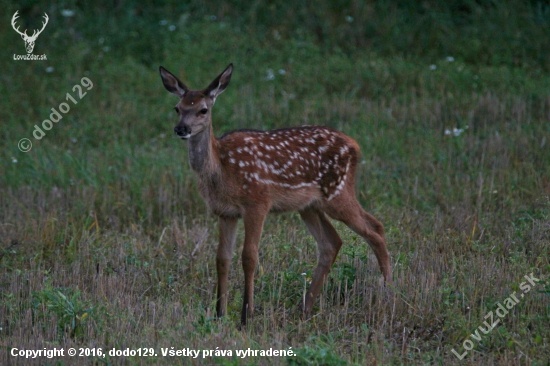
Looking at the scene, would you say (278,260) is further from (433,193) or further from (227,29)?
(227,29)

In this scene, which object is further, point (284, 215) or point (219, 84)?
point (284, 215)

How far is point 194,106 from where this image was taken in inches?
280

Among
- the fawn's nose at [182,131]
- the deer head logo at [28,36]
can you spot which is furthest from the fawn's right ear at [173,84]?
the deer head logo at [28,36]

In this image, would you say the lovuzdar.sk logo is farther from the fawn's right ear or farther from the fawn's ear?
the fawn's ear

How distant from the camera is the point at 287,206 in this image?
741 centimetres

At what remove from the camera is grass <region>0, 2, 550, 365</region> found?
6.29m

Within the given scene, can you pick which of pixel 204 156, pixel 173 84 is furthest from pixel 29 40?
pixel 204 156

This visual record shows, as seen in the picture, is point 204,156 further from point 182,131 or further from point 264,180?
point 264,180

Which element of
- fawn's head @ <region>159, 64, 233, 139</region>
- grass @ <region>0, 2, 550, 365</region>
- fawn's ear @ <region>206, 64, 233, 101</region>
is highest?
fawn's ear @ <region>206, 64, 233, 101</region>

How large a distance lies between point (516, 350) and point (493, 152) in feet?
17.2

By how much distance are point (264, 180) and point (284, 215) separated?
2.35 m

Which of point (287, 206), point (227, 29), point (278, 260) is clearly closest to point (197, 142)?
point (287, 206)

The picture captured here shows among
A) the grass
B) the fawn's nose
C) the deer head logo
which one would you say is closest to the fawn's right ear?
the fawn's nose

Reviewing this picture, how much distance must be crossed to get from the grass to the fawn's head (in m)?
1.56
